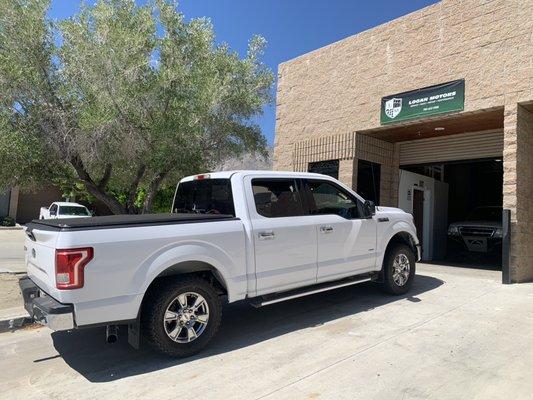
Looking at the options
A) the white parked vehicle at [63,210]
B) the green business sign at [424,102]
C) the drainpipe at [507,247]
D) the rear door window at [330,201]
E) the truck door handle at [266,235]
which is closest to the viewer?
the truck door handle at [266,235]

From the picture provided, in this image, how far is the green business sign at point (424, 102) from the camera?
361 inches

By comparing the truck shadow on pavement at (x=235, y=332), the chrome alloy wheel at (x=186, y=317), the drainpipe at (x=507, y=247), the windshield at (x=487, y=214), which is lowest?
the truck shadow on pavement at (x=235, y=332)

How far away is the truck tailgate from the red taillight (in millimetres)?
124

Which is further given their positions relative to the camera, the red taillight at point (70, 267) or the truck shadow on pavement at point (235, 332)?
the truck shadow on pavement at point (235, 332)

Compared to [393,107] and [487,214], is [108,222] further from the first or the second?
[487,214]

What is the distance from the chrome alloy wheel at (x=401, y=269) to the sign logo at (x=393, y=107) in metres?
4.17

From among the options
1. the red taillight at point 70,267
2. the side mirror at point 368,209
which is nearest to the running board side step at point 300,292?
the side mirror at point 368,209

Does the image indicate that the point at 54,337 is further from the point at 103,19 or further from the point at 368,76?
the point at 368,76

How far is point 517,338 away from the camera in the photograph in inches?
206

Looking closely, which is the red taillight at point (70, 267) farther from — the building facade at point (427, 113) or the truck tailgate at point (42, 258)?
the building facade at point (427, 113)

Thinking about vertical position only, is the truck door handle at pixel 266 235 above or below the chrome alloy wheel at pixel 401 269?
above

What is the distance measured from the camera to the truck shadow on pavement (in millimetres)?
4570

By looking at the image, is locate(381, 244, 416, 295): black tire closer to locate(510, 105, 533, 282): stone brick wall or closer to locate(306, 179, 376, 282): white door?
locate(306, 179, 376, 282): white door

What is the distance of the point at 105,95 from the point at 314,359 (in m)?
5.37
